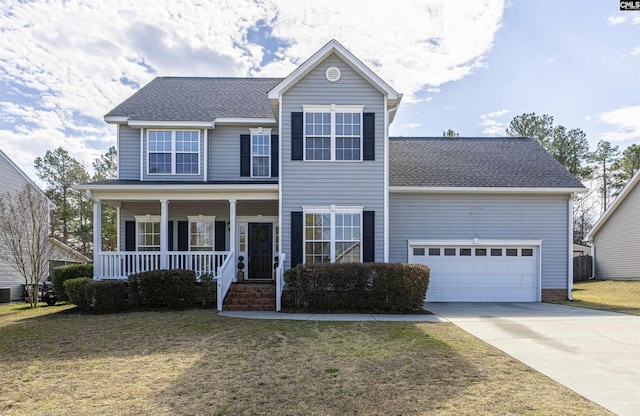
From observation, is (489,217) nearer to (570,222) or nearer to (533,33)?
(570,222)

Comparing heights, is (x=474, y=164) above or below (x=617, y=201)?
above

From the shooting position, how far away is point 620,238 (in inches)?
895

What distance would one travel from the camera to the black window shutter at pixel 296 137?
13.1 metres

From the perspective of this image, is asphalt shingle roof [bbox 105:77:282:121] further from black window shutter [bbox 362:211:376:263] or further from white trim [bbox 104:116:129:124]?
black window shutter [bbox 362:211:376:263]

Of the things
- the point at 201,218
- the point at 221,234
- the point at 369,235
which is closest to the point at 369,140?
the point at 369,235

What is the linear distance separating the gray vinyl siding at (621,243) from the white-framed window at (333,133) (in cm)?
1736

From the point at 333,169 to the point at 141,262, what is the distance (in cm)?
709

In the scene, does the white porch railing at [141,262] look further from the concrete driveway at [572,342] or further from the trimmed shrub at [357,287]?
the concrete driveway at [572,342]

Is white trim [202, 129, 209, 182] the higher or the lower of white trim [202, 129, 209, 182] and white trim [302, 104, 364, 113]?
the lower

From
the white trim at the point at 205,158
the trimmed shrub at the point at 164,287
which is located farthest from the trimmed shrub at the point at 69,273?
the white trim at the point at 205,158

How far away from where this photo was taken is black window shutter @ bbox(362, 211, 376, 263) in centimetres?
1296

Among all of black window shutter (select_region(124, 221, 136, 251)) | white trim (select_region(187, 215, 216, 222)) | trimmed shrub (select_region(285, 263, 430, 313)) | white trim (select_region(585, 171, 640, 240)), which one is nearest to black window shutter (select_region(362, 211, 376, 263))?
trimmed shrub (select_region(285, 263, 430, 313))

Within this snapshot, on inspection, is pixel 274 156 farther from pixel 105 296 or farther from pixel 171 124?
pixel 105 296

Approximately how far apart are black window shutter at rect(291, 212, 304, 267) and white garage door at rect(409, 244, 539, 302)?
4143 millimetres
